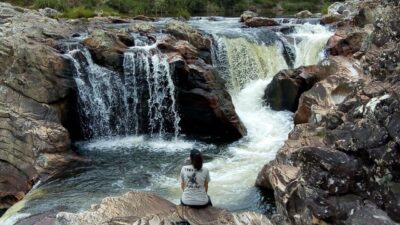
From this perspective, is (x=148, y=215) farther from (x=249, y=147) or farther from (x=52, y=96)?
(x=52, y=96)

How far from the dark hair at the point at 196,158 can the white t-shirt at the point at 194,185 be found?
0.08m

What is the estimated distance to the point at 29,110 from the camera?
582 inches

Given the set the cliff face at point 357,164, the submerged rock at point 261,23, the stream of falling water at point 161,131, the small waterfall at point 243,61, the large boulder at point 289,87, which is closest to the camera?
the cliff face at point 357,164

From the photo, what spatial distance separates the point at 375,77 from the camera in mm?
8375

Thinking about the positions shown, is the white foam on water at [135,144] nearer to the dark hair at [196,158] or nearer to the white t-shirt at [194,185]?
the white t-shirt at [194,185]

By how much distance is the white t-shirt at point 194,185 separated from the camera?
7121mm

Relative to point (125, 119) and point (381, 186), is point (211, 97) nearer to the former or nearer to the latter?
point (125, 119)

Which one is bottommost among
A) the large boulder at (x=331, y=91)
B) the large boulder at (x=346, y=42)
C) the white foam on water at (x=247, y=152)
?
the white foam on water at (x=247, y=152)

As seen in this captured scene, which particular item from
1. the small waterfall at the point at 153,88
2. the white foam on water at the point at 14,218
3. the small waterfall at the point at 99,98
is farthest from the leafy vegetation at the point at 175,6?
the white foam on water at the point at 14,218

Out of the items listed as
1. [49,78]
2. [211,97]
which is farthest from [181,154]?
[49,78]

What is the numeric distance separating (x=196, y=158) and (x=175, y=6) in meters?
43.4

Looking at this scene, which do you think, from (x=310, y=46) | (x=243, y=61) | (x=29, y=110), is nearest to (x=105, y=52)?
(x=29, y=110)

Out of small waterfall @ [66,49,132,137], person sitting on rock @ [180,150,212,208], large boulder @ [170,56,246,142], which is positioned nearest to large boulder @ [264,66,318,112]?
large boulder @ [170,56,246,142]

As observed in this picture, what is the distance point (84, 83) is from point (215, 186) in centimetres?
728
